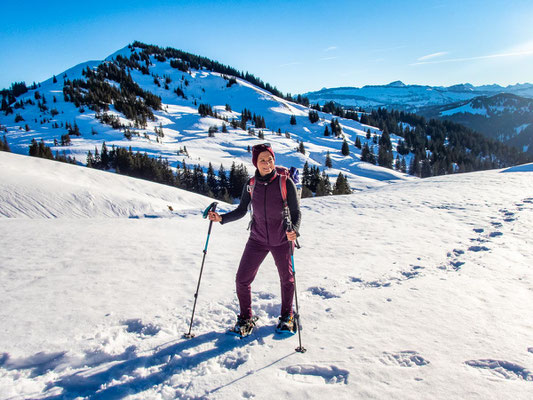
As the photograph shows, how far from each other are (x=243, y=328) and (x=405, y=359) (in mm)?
2057

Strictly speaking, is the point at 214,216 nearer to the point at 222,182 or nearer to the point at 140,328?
the point at 140,328

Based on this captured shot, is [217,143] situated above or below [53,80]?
below

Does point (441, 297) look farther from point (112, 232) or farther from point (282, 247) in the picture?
point (112, 232)

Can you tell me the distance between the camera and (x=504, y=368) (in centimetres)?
302

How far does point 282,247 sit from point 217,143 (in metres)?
79.8

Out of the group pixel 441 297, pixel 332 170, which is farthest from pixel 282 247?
pixel 332 170

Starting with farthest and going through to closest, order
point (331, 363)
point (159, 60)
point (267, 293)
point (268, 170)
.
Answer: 1. point (159, 60)
2. point (267, 293)
3. point (268, 170)
4. point (331, 363)

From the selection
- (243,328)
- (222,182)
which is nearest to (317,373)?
(243,328)

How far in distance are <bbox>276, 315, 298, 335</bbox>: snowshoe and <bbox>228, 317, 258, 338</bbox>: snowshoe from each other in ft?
1.26

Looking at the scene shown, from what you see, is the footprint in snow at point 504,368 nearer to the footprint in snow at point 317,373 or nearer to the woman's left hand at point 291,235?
the footprint in snow at point 317,373

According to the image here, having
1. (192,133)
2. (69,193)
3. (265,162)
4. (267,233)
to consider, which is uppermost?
(192,133)

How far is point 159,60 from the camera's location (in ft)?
533

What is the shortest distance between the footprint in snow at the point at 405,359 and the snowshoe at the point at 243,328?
174cm

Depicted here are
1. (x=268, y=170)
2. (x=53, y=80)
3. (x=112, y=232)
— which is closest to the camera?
(x=268, y=170)
